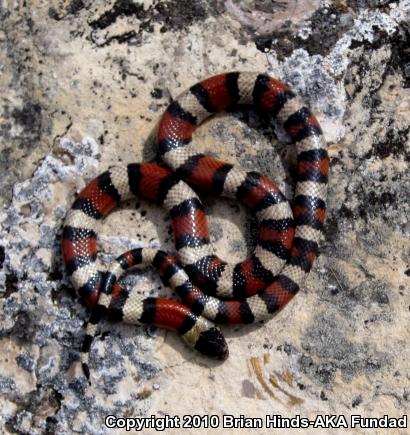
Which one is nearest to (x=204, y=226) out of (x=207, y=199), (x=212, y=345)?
(x=207, y=199)

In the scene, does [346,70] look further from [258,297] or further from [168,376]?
[168,376]

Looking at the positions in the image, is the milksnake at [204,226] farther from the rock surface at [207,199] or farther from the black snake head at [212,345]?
the rock surface at [207,199]

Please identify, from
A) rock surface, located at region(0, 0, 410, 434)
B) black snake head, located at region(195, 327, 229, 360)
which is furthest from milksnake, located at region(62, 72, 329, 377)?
rock surface, located at region(0, 0, 410, 434)

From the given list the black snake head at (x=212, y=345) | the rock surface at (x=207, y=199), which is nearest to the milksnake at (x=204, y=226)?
Result: the black snake head at (x=212, y=345)

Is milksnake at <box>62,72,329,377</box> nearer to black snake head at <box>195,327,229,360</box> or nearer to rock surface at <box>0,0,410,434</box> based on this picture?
black snake head at <box>195,327,229,360</box>

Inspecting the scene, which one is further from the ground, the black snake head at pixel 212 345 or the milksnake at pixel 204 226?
the milksnake at pixel 204 226

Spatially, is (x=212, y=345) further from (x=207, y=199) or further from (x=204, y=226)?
(x=207, y=199)
